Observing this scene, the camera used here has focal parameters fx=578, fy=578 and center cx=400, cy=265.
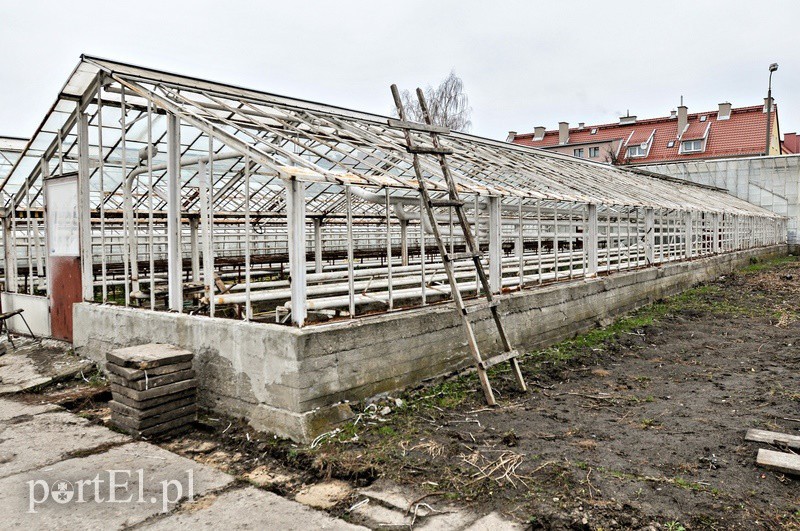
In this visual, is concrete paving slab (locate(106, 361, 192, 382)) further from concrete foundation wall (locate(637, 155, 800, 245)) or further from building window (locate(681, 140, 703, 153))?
building window (locate(681, 140, 703, 153))

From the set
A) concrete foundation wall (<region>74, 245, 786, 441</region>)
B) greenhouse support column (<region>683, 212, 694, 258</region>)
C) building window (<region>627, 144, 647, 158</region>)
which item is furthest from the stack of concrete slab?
building window (<region>627, 144, 647, 158</region>)

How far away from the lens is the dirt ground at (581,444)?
360 cm

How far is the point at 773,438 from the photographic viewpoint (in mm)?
4414

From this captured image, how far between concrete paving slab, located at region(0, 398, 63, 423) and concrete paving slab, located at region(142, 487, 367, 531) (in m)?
3.17

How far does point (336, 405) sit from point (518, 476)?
1.76 meters

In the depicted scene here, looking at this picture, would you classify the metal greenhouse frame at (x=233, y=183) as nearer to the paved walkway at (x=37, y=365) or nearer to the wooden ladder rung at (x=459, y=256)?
the wooden ladder rung at (x=459, y=256)

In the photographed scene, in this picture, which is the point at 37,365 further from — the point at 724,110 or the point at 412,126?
the point at 724,110

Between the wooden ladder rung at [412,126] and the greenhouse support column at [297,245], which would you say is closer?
the greenhouse support column at [297,245]

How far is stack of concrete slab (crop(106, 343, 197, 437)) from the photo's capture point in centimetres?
511

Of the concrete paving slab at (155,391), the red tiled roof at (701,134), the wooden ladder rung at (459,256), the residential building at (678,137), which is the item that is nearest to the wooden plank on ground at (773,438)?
the wooden ladder rung at (459,256)

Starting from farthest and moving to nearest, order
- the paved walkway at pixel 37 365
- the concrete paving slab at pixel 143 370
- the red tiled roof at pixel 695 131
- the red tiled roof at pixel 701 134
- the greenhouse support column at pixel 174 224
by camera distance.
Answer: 1. the red tiled roof at pixel 695 131
2. the red tiled roof at pixel 701 134
3. the paved walkway at pixel 37 365
4. the greenhouse support column at pixel 174 224
5. the concrete paving slab at pixel 143 370

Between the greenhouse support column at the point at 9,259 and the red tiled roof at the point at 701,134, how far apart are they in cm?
3693

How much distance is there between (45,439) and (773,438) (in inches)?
240

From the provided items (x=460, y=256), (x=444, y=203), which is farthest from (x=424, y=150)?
A: (x=460, y=256)
